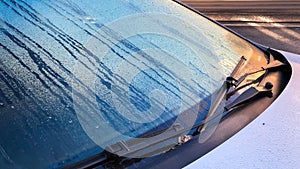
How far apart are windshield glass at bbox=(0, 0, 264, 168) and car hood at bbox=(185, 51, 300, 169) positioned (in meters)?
0.16

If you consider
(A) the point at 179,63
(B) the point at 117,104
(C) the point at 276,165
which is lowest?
(C) the point at 276,165

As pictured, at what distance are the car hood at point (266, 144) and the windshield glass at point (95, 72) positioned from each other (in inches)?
6.1

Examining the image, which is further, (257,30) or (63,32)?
(257,30)

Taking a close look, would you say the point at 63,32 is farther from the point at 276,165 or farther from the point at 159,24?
the point at 276,165

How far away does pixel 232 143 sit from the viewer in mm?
1207

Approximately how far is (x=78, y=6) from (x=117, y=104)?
0.63m

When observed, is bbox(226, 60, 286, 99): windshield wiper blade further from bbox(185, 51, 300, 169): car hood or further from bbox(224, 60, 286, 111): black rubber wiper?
bbox(185, 51, 300, 169): car hood

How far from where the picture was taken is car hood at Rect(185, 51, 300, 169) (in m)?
1.15

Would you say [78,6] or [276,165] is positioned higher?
[78,6]

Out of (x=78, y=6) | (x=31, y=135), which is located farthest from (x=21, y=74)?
(x=78, y=6)

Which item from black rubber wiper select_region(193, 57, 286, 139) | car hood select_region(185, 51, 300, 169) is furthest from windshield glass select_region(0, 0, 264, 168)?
car hood select_region(185, 51, 300, 169)

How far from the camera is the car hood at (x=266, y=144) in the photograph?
1146 mm

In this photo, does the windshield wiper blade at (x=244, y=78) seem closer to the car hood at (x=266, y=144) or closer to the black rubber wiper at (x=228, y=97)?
the black rubber wiper at (x=228, y=97)

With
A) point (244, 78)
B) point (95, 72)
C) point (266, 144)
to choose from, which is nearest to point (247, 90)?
point (244, 78)
